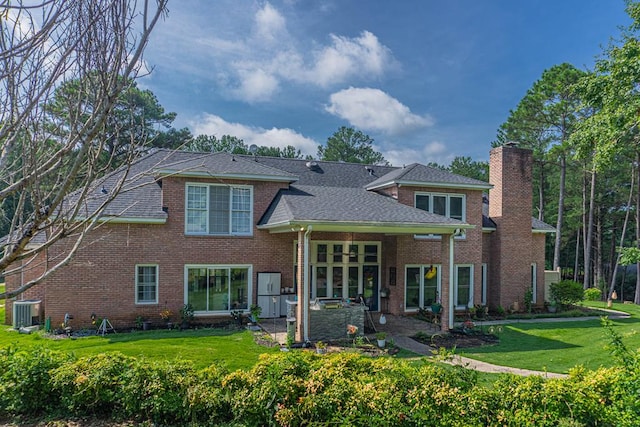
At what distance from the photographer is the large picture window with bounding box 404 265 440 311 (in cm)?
1566

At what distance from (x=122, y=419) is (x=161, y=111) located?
118 feet

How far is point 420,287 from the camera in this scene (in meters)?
15.8

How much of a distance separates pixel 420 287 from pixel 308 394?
37.4 ft

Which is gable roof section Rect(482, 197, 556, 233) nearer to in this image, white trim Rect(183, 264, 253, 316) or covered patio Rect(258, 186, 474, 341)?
covered patio Rect(258, 186, 474, 341)

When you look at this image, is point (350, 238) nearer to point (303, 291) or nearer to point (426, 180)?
point (426, 180)

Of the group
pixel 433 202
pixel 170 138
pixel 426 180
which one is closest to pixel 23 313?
pixel 426 180

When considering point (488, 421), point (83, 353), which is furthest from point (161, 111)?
point (488, 421)

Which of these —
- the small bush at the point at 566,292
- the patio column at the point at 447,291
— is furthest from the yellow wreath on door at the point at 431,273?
the small bush at the point at 566,292

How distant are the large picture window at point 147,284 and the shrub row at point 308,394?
22.9 ft

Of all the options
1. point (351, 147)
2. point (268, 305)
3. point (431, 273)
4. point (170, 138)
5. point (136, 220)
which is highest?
point (351, 147)

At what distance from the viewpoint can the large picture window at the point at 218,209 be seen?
45.0 ft

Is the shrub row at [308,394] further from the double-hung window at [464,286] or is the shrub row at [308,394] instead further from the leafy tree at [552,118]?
the leafy tree at [552,118]

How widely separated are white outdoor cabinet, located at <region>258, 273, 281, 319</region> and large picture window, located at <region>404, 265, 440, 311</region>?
17.3ft

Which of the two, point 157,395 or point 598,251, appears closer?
point 157,395
